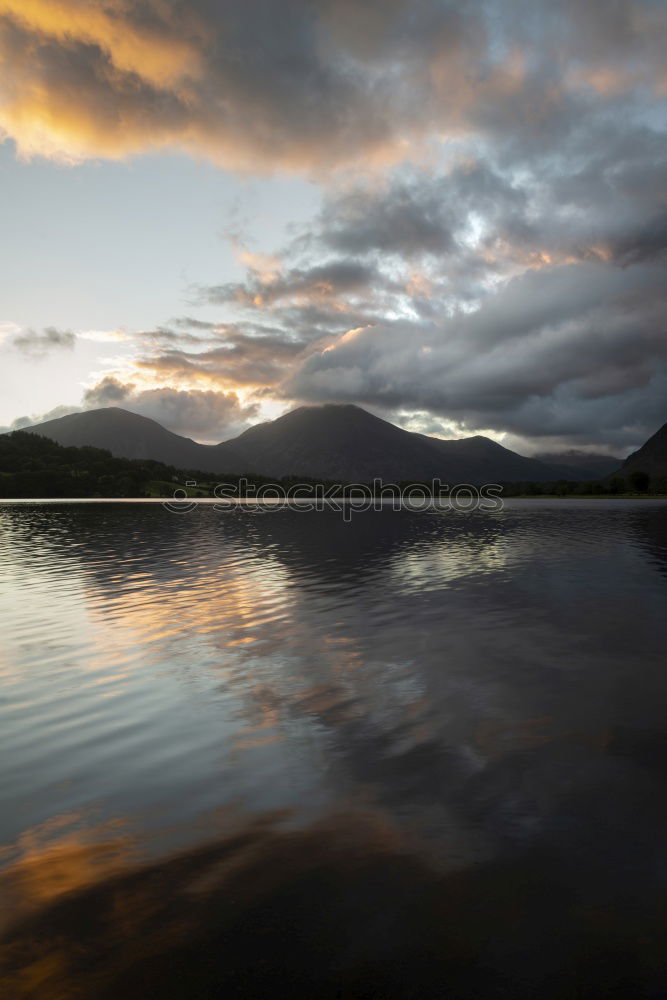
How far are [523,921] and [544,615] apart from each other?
933 inches

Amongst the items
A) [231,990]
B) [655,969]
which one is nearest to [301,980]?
[231,990]

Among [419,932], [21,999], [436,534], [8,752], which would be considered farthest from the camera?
[436,534]

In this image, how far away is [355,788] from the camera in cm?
1179

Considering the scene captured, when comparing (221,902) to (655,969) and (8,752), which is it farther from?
(8,752)

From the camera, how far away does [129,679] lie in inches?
746

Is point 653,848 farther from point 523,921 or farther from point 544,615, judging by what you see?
point 544,615

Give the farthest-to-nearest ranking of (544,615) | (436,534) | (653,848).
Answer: (436,534)
(544,615)
(653,848)

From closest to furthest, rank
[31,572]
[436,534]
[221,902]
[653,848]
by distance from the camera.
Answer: [221,902]
[653,848]
[31,572]
[436,534]

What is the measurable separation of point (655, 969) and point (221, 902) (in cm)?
608

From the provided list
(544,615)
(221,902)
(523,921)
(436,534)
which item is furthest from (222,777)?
(436,534)

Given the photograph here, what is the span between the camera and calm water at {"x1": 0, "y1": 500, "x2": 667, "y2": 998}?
7.44 m

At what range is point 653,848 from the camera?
9.63m

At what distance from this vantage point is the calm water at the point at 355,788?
744 centimetres

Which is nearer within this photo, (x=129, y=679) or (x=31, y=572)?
(x=129, y=679)
